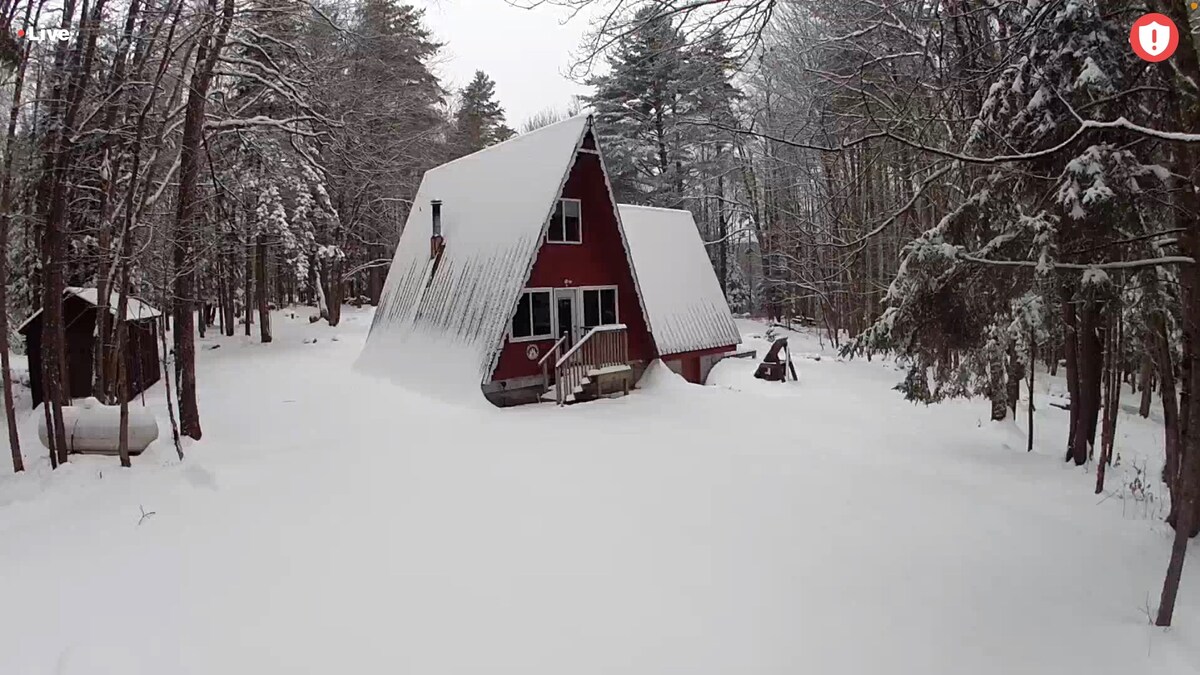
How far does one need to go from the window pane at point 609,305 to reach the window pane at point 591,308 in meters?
0.16

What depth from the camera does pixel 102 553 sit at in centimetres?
531

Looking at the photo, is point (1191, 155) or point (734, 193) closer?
point (1191, 155)

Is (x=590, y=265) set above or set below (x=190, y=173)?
below

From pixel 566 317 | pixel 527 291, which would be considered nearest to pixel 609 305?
pixel 566 317

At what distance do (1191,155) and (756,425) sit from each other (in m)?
6.84

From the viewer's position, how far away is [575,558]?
17.0 feet

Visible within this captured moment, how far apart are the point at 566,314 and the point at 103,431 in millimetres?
8023

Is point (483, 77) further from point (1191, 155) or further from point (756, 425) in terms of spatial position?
point (1191, 155)

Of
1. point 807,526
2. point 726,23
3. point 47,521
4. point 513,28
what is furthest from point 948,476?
point 47,521

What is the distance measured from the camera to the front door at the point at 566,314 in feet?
43.7

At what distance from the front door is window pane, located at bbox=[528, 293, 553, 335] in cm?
19

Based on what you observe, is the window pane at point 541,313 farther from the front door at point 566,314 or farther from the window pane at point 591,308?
the window pane at point 591,308

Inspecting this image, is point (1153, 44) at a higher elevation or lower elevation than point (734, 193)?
lower

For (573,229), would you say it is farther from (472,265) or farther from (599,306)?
(472,265)
